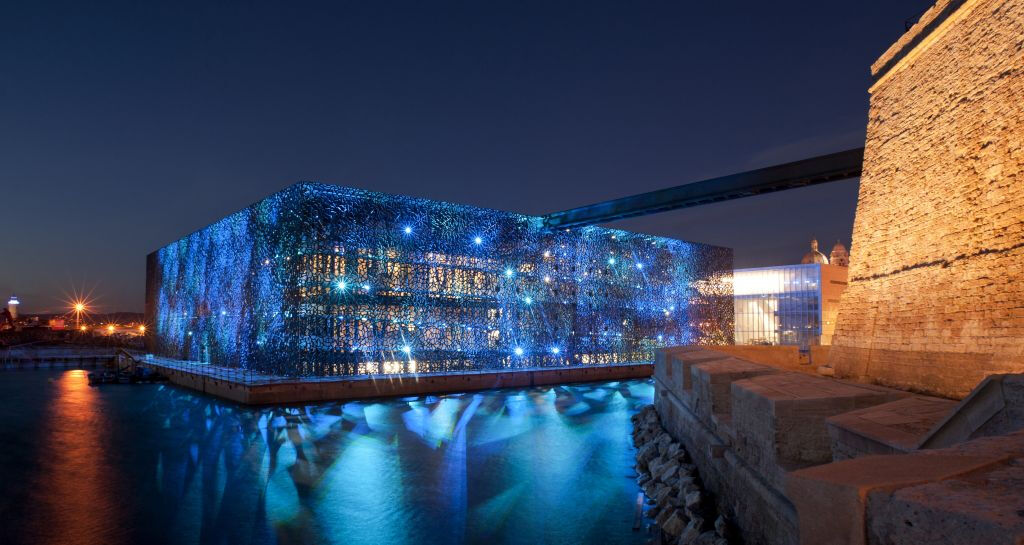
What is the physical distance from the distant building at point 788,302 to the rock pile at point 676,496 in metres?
25.7

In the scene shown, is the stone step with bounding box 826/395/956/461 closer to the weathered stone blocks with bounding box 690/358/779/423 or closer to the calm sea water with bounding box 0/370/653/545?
the weathered stone blocks with bounding box 690/358/779/423

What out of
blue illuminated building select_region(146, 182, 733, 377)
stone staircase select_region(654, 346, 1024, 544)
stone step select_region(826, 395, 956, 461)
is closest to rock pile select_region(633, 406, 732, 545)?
stone staircase select_region(654, 346, 1024, 544)

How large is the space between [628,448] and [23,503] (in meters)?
12.1

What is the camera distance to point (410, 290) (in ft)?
84.9

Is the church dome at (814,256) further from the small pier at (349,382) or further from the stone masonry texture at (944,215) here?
the stone masonry texture at (944,215)

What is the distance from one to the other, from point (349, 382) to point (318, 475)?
445 inches

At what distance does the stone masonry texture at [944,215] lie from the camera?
28.6ft

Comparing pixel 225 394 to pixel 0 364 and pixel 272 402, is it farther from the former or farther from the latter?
pixel 0 364

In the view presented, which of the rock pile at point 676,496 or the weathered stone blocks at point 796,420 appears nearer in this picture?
the weathered stone blocks at point 796,420

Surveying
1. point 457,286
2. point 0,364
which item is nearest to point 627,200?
point 457,286

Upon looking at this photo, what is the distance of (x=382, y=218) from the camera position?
25.4m

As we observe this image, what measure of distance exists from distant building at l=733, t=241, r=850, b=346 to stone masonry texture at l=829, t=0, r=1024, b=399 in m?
23.1

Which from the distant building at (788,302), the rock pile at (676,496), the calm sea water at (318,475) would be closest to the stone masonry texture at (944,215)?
the rock pile at (676,496)

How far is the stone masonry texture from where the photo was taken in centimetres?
873
